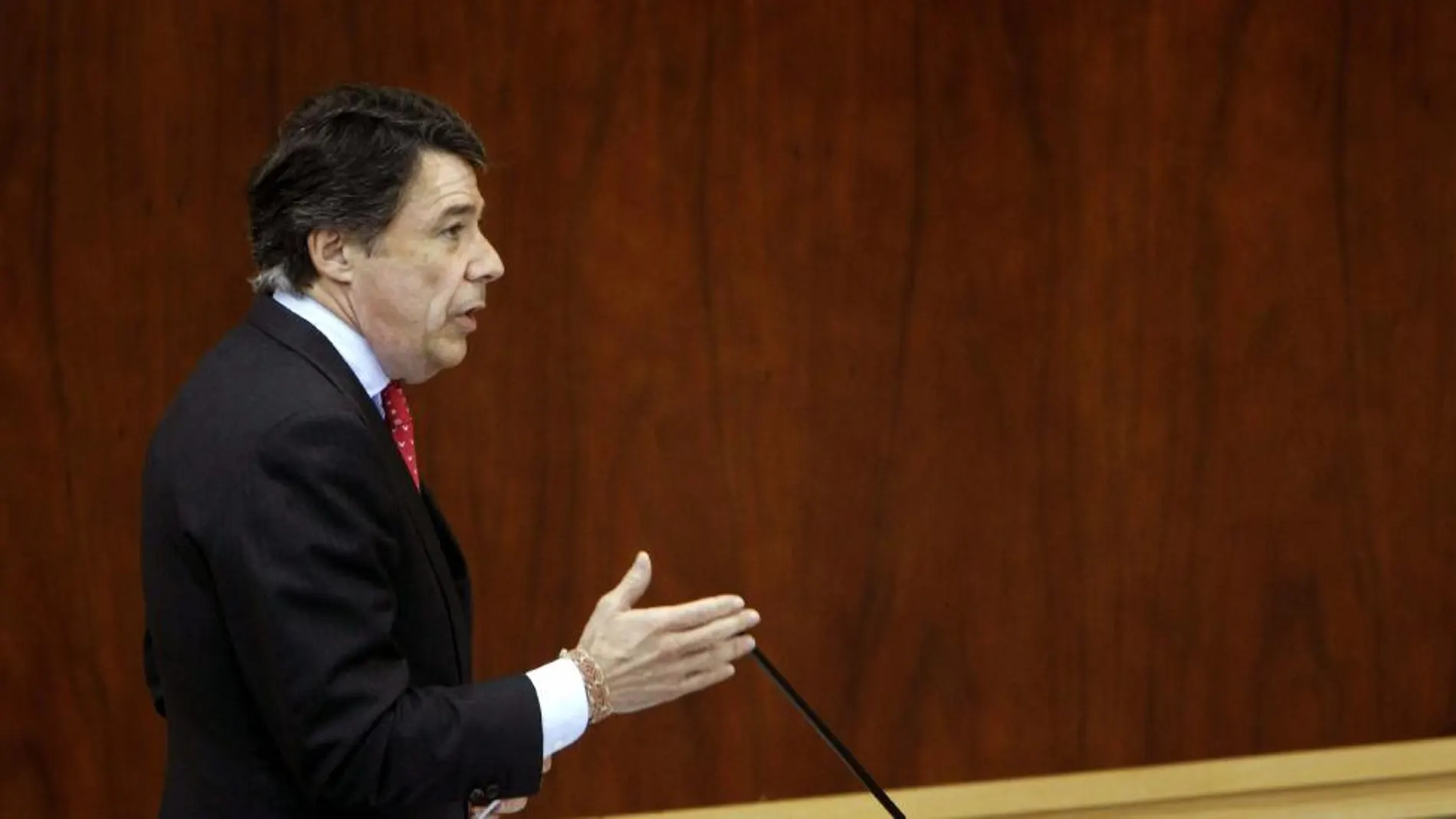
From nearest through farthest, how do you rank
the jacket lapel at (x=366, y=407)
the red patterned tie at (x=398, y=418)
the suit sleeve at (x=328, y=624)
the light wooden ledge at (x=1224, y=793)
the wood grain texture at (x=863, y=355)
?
the suit sleeve at (x=328, y=624) < the jacket lapel at (x=366, y=407) < the red patterned tie at (x=398, y=418) < the wood grain texture at (x=863, y=355) < the light wooden ledge at (x=1224, y=793)

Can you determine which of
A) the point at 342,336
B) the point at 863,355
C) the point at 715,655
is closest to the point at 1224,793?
the point at 863,355

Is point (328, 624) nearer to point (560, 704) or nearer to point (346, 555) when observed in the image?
point (346, 555)

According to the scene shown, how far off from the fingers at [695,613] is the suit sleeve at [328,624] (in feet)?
0.63

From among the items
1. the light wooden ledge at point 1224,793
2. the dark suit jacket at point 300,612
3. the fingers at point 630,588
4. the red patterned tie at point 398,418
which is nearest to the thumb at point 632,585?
the fingers at point 630,588

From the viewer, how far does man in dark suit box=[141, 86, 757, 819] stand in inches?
55.6

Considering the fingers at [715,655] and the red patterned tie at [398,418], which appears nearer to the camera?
the fingers at [715,655]

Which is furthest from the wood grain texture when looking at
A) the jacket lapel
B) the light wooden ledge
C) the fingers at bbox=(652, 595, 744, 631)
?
the fingers at bbox=(652, 595, 744, 631)

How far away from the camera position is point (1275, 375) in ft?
9.49

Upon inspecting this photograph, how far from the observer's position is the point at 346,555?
4.64 ft

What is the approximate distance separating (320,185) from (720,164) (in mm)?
1157

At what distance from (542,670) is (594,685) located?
0.16ft

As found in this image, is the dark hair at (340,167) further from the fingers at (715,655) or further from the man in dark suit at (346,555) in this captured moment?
the fingers at (715,655)

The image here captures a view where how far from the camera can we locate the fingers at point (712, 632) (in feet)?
5.09

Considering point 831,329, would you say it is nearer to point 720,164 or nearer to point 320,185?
point 720,164
